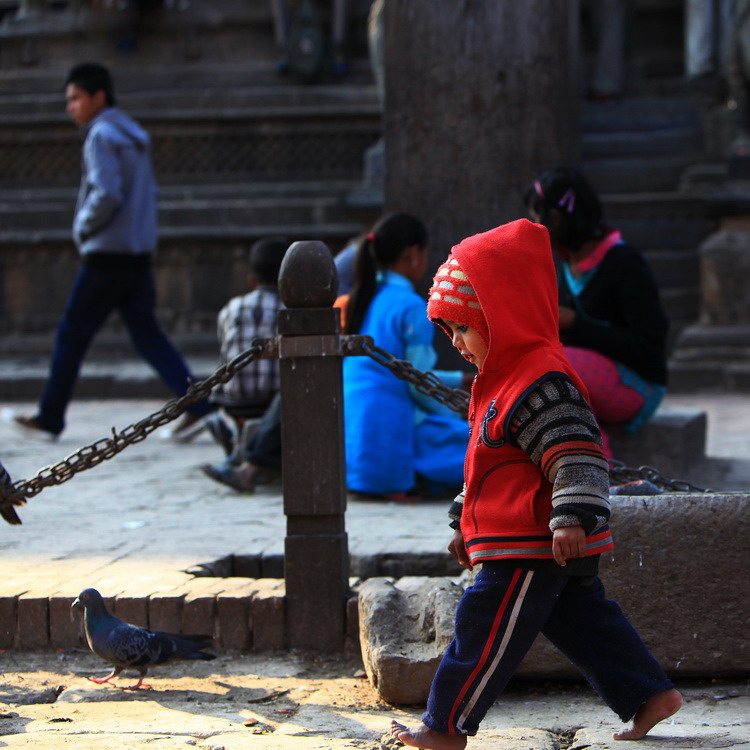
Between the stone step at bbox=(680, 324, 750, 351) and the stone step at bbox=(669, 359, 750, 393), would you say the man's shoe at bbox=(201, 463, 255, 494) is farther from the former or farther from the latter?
the stone step at bbox=(680, 324, 750, 351)

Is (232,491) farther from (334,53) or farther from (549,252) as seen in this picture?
(334,53)

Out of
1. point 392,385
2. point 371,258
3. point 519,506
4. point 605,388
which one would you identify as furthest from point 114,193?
point 519,506

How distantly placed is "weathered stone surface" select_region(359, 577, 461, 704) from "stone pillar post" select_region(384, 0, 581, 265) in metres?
2.52

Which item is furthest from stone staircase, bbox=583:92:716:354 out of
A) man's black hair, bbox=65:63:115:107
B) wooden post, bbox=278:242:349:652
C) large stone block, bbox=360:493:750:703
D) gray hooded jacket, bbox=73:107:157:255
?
large stone block, bbox=360:493:750:703

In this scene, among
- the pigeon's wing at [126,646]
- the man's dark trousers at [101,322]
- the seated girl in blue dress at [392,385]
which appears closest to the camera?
the pigeon's wing at [126,646]

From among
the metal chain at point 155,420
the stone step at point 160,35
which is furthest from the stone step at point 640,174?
the metal chain at point 155,420

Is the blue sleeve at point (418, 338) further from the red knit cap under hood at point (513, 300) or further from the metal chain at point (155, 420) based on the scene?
the red knit cap under hood at point (513, 300)

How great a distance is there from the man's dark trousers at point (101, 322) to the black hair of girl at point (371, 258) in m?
1.85

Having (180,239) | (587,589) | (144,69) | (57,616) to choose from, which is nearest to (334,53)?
(144,69)

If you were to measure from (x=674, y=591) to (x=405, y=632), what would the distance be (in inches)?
28.5

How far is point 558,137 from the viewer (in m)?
5.79

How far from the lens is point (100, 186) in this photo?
7.25m

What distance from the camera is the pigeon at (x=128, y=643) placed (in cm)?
343

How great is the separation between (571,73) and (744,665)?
340 centimetres
